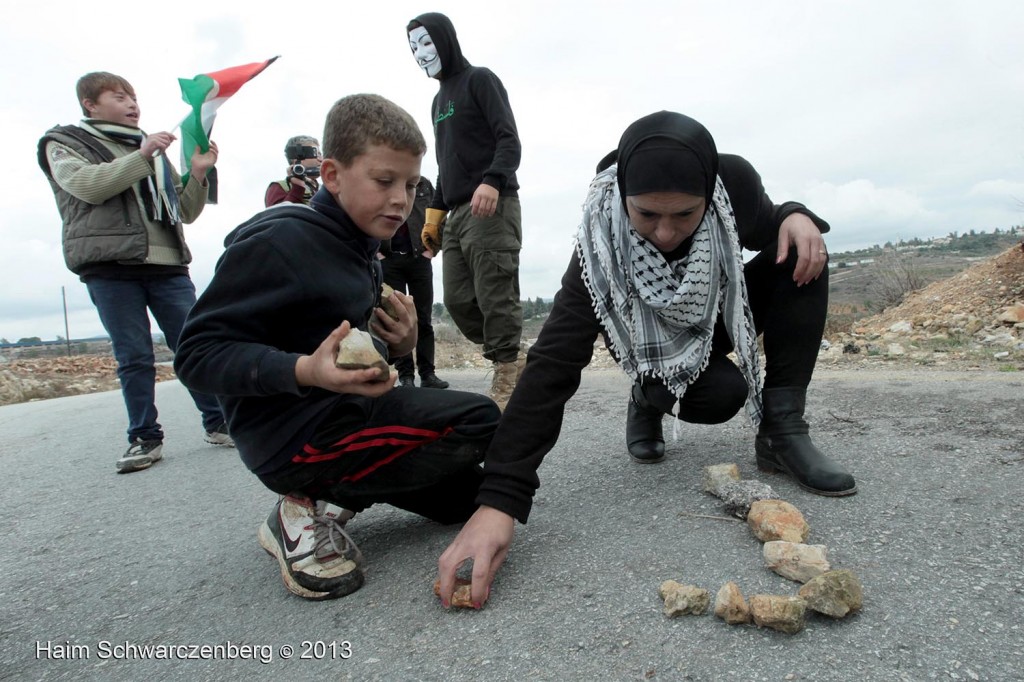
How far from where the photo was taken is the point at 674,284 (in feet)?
6.77

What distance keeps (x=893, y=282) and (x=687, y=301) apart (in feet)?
30.3

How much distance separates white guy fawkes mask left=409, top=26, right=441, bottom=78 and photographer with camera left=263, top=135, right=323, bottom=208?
114 centimetres

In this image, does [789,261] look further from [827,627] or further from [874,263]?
[874,263]

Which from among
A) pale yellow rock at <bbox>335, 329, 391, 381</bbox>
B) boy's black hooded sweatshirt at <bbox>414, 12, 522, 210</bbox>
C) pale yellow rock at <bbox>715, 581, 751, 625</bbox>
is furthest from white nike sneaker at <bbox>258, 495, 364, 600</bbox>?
boy's black hooded sweatshirt at <bbox>414, 12, 522, 210</bbox>

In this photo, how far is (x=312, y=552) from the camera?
1662 mm

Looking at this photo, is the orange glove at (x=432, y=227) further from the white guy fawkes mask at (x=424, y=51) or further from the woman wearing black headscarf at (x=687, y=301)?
the woman wearing black headscarf at (x=687, y=301)

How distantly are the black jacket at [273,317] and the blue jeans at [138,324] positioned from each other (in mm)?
1762

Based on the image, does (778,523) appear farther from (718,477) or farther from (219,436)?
(219,436)

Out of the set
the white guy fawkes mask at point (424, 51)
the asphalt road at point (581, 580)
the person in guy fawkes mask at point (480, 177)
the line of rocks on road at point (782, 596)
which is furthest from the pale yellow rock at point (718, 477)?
the white guy fawkes mask at point (424, 51)

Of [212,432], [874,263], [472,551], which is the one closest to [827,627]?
[472,551]

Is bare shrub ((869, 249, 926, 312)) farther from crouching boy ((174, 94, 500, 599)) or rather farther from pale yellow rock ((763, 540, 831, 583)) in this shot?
crouching boy ((174, 94, 500, 599))

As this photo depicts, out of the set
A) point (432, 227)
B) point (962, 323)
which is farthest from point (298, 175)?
point (962, 323)

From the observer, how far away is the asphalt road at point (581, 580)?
123cm

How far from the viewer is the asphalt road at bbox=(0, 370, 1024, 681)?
48.3 inches
